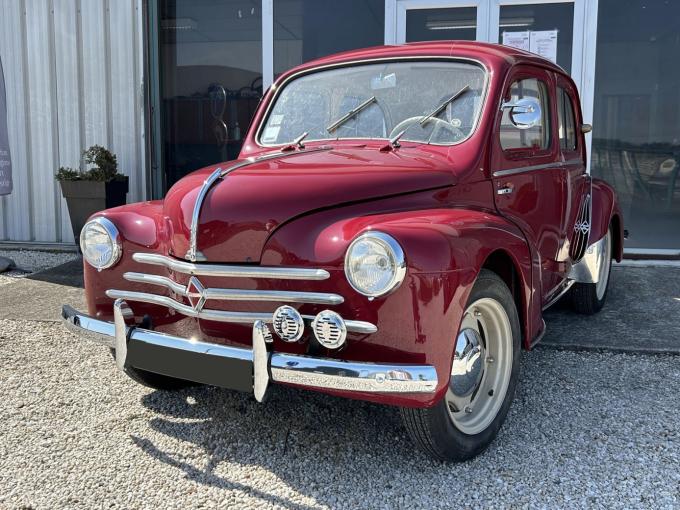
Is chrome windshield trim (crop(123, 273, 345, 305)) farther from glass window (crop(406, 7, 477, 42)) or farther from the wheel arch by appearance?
glass window (crop(406, 7, 477, 42))

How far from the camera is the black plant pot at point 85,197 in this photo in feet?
21.8

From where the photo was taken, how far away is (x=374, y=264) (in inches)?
83.6

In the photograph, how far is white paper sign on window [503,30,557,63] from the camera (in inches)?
262

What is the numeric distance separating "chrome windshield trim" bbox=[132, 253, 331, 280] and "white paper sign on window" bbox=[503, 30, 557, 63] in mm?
5279

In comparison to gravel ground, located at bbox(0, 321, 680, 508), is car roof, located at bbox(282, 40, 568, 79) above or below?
above

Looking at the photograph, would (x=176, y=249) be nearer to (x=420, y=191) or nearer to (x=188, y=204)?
(x=188, y=204)

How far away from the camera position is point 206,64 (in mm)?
7426

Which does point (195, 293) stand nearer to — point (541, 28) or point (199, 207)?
point (199, 207)

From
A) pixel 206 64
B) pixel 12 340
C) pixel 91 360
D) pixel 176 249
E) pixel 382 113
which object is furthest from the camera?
pixel 206 64

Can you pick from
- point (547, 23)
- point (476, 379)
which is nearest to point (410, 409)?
point (476, 379)

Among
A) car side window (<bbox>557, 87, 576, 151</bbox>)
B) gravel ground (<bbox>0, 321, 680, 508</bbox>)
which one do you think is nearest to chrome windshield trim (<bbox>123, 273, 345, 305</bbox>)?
gravel ground (<bbox>0, 321, 680, 508</bbox>)

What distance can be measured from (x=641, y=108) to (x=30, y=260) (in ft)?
21.5

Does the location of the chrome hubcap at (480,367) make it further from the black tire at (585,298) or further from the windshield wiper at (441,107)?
the black tire at (585,298)

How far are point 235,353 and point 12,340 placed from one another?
2.43 m
